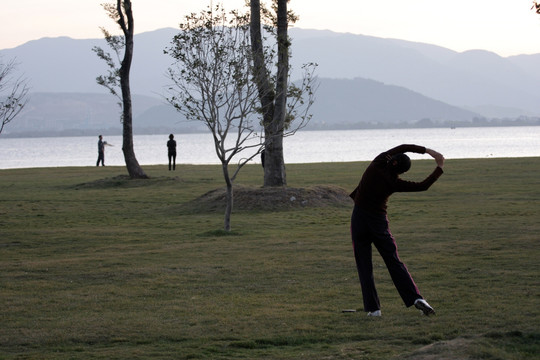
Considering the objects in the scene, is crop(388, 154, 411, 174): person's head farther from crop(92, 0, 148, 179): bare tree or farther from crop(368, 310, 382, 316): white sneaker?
crop(92, 0, 148, 179): bare tree

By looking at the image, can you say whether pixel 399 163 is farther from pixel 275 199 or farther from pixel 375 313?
pixel 275 199

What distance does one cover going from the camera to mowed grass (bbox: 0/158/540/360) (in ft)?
27.0

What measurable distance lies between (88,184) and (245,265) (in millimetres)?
21702

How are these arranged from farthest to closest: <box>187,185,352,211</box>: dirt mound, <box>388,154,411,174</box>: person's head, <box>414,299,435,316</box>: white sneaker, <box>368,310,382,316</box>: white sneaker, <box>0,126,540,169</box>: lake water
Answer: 1. <box>0,126,540,169</box>: lake water
2. <box>187,185,352,211</box>: dirt mound
3. <box>368,310,382,316</box>: white sneaker
4. <box>414,299,435,316</box>: white sneaker
5. <box>388,154,411,174</box>: person's head

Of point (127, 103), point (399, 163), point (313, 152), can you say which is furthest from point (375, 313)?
point (313, 152)

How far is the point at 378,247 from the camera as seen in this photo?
9078mm

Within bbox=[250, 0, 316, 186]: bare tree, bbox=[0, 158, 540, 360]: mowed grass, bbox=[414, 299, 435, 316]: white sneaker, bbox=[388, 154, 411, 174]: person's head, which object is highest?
bbox=[250, 0, 316, 186]: bare tree

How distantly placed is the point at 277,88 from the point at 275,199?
10.3 feet

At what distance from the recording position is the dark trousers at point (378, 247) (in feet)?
29.5

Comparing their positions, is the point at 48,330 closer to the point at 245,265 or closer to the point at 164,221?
the point at 245,265

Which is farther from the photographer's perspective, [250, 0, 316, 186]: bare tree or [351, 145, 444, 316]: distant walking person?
[250, 0, 316, 186]: bare tree

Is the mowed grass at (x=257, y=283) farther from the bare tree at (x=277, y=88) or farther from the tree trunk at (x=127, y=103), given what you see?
the tree trunk at (x=127, y=103)

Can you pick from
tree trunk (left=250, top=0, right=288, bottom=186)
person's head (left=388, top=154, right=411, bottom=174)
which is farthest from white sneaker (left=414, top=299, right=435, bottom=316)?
tree trunk (left=250, top=0, right=288, bottom=186)

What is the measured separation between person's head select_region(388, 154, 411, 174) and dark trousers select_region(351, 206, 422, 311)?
1.86 ft
